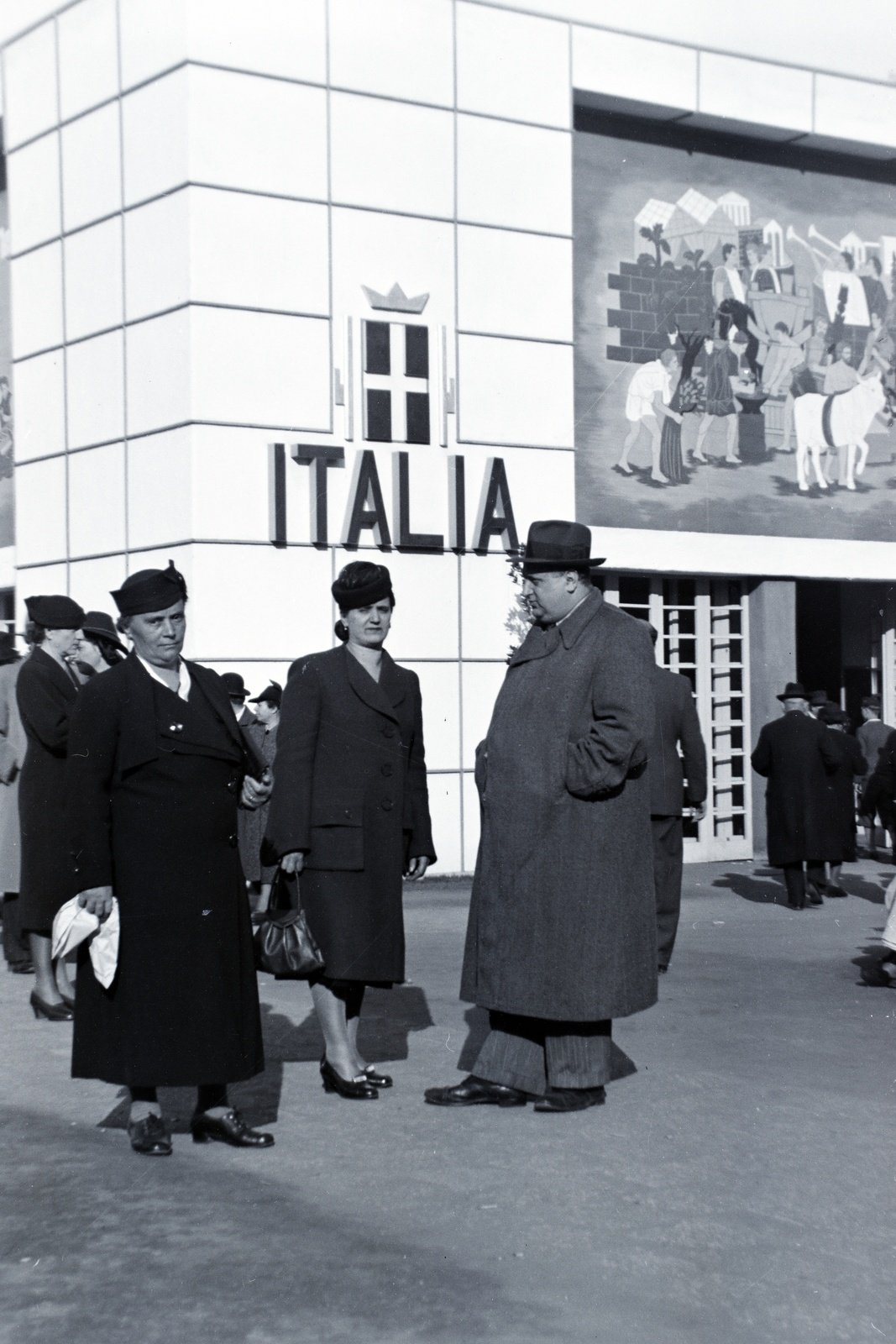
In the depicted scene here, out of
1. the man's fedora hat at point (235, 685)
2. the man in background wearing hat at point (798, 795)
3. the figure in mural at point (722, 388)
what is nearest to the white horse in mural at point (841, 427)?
the figure in mural at point (722, 388)

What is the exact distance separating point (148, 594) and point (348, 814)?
4.34ft

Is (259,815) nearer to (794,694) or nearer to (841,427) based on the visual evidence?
(794,694)

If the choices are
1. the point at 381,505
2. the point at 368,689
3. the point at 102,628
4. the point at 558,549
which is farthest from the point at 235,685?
the point at 558,549

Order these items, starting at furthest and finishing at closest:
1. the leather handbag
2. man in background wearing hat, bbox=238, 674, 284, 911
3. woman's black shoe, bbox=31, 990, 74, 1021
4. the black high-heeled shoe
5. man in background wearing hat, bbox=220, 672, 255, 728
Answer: man in background wearing hat, bbox=220, 672, 255, 728 → man in background wearing hat, bbox=238, 674, 284, 911 → woman's black shoe, bbox=31, 990, 74, 1021 → the black high-heeled shoe → the leather handbag

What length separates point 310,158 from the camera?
50.3 ft

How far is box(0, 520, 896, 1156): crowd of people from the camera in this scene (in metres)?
5.86

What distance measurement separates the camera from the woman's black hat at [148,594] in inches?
233

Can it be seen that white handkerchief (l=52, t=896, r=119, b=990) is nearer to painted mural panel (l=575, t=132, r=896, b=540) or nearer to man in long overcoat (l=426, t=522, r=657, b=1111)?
man in long overcoat (l=426, t=522, r=657, b=1111)

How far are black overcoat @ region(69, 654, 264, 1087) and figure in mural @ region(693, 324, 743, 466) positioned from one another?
12132mm

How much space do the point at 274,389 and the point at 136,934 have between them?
9.77 meters

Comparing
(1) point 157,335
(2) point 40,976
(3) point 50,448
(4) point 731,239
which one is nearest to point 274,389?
(1) point 157,335

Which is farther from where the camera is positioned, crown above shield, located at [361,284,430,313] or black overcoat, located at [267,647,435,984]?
crown above shield, located at [361,284,430,313]

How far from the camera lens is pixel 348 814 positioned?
6848 millimetres

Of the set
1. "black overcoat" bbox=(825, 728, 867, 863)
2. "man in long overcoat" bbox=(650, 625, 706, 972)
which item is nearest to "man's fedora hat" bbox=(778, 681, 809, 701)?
"black overcoat" bbox=(825, 728, 867, 863)
